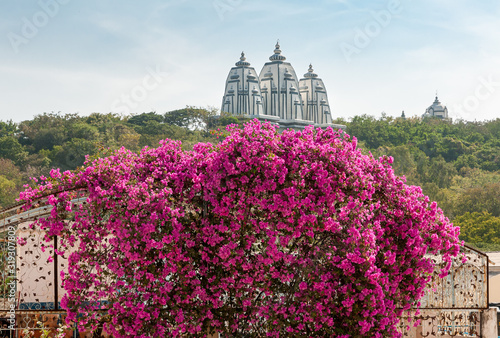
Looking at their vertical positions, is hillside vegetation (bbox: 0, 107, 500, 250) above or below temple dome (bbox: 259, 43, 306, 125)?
below

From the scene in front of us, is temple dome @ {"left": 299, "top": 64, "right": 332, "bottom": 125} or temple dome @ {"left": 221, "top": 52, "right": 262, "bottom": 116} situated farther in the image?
temple dome @ {"left": 299, "top": 64, "right": 332, "bottom": 125}

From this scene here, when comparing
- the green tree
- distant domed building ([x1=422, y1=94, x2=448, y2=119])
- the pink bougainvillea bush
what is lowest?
the green tree

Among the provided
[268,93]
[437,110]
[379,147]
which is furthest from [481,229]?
[437,110]

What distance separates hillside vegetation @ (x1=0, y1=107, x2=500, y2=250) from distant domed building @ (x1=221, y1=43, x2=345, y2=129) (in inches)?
78.3

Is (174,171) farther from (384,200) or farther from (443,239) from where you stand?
(443,239)

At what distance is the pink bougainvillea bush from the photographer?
521 cm

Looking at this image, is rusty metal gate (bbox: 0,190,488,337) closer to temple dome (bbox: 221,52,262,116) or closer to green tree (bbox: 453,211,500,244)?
green tree (bbox: 453,211,500,244)

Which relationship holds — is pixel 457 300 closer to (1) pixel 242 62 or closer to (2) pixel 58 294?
(2) pixel 58 294

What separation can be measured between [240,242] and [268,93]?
41.2 meters

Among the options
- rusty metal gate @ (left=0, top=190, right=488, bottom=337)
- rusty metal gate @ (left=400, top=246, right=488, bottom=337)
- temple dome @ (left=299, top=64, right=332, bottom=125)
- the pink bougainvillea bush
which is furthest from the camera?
temple dome @ (left=299, top=64, right=332, bottom=125)

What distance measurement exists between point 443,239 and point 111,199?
3.20 meters

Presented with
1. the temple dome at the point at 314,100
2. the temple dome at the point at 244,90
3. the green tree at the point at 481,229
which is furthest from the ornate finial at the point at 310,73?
the green tree at the point at 481,229

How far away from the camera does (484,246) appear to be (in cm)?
2438

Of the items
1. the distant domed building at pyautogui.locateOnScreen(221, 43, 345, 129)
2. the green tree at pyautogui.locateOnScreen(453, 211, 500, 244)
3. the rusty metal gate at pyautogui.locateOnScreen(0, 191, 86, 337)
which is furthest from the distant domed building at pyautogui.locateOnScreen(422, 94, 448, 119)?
the rusty metal gate at pyautogui.locateOnScreen(0, 191, 86, 337)
